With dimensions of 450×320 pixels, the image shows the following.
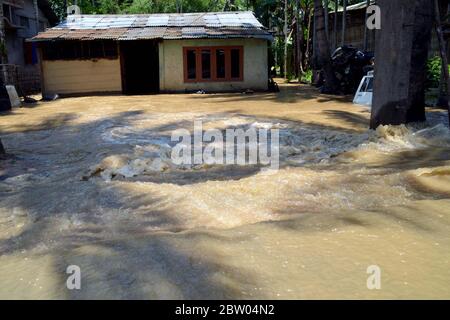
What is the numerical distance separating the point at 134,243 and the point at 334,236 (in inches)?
55.5

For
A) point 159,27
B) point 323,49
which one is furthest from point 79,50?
point 323,49

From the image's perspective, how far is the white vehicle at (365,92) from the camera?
13.2m

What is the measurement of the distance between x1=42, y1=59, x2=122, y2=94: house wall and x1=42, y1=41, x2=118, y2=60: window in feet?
0.57

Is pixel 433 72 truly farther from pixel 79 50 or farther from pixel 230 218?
pixel 79 50

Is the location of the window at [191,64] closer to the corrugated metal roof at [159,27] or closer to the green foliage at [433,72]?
the corrugated metal roof at [159,27]

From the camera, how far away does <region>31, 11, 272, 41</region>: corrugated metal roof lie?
1834 centimetres

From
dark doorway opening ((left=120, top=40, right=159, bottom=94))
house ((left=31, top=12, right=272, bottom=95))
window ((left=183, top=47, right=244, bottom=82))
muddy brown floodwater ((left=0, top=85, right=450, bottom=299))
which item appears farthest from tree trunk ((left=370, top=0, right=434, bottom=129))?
dark doorway opening ((left=120, top=40, right=159, bottom=94))

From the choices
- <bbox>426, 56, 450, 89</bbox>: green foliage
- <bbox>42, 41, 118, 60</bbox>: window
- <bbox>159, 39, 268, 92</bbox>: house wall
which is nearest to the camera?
<bbox>426, 56, 450, 89</bbox>: green foliage

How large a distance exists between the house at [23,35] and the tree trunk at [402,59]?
52.9 ft

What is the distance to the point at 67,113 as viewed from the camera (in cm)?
1348

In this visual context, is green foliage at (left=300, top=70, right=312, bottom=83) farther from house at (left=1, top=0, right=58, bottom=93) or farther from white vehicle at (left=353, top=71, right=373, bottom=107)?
house at (left=1, top=0, right=58, bottom=93)

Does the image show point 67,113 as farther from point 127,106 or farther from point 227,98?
point 227,98

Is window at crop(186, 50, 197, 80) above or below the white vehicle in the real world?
above
